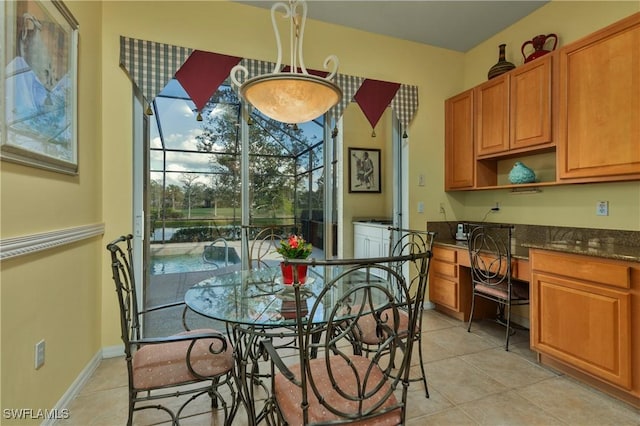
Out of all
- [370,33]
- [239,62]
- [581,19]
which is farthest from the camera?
[370,33]

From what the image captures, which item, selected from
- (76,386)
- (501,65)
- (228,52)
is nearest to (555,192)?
(501,65)

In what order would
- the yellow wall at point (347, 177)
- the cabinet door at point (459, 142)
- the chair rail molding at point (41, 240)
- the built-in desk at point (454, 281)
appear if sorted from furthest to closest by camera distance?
the yellow wall at point (347, 177)
the cabinet door at point (459, 142)
the built-in desk at point (454, 281)
the chair rail molding at point (41, 240)

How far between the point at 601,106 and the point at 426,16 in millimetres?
1699

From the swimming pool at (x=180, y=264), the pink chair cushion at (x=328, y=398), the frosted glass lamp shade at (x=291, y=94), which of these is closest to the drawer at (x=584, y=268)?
the pink chair cushion at (x=328, y=398)

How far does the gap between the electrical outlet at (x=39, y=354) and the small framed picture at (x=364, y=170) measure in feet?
10.9

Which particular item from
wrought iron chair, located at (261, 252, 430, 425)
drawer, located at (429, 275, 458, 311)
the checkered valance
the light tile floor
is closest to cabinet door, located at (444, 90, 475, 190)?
drawer, located at (429, 275, 458, 311)

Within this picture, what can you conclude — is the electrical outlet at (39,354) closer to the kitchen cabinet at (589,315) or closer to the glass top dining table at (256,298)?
the glass top dining table at (256,298)

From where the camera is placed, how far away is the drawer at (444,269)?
10.4 feet

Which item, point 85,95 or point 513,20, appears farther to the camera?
point 513,20

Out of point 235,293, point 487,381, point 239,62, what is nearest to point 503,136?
point 487,381

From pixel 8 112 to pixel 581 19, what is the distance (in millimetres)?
3866

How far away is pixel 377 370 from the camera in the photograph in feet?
4.42

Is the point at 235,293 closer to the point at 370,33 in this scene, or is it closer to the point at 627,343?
the point at 627,343

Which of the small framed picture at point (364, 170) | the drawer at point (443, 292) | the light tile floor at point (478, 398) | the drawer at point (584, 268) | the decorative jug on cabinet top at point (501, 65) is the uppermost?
the decorative jug on cabinet top at point (501, 65)
